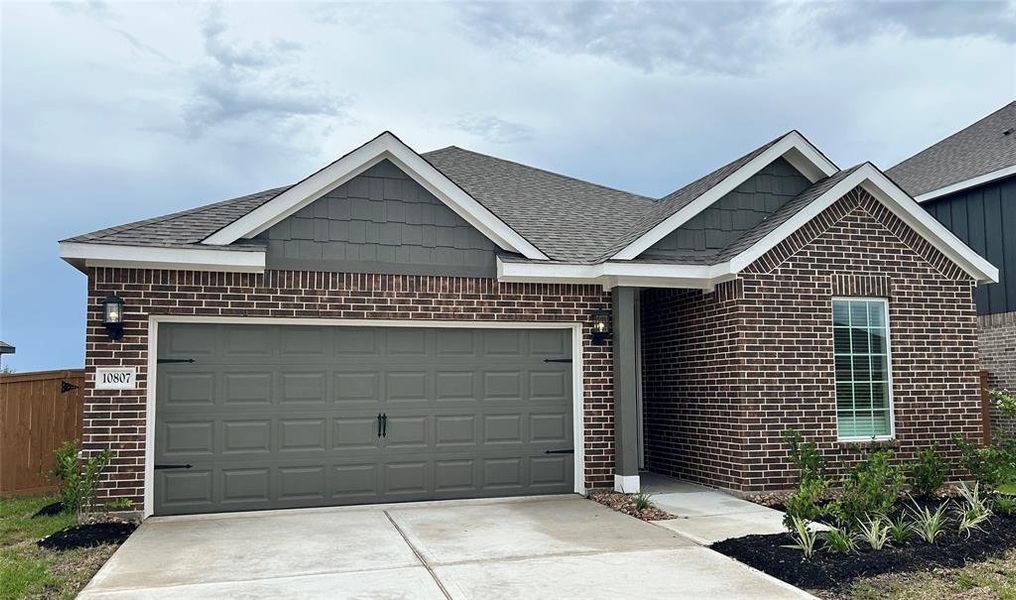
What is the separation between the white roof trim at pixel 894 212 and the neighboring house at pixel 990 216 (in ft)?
14.7

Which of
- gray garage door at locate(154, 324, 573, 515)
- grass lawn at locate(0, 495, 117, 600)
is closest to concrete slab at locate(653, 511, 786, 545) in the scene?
gray garage door at locate(154, 324, 573, 515)

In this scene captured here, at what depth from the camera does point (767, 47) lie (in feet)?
47.9

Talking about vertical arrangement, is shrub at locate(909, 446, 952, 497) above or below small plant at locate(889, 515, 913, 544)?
above

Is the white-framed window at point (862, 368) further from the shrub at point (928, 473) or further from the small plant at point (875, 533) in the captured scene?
the small plant at point (875, 533)

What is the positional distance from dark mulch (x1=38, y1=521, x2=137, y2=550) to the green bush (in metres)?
9.51

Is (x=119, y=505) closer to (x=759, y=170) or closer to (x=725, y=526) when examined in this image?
(x=725, y=526)

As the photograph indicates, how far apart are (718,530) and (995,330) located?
10.3 metres

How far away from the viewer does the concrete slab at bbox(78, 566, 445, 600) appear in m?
5.72

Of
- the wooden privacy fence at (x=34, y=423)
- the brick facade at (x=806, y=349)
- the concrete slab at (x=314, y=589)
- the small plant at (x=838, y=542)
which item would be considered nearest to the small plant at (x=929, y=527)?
the small plant at (x=838, y=542)

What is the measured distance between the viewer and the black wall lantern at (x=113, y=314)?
8727 mm

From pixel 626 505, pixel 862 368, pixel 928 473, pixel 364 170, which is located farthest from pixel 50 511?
pixel 928 473

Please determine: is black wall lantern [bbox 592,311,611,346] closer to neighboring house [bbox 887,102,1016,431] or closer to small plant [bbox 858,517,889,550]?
small plant [bbox 858,517,889,550]

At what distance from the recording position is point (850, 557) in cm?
661

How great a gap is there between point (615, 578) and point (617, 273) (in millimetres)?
4615
